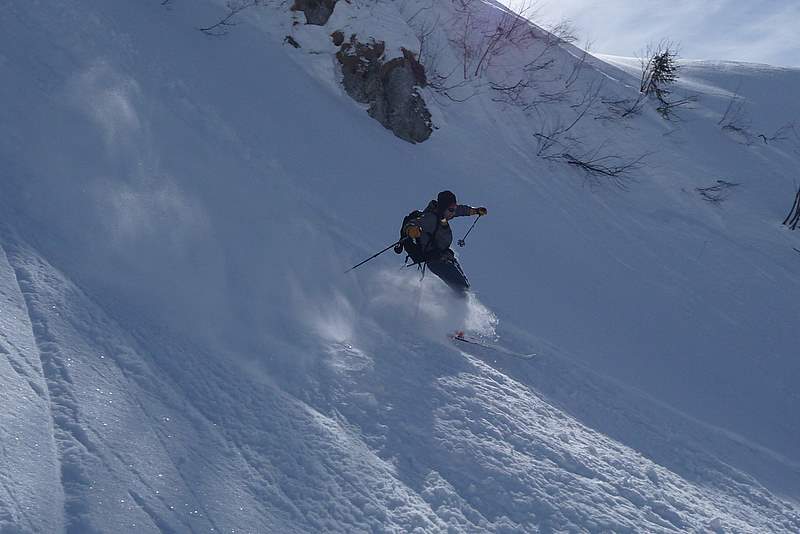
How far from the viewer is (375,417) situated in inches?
202

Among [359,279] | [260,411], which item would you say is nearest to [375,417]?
[260,411]

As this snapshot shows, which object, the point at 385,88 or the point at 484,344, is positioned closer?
the point at 484,344

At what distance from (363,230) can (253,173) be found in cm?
186

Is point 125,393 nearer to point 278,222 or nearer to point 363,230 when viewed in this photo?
point 278,222

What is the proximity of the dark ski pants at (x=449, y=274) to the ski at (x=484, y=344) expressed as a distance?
0.94 meters

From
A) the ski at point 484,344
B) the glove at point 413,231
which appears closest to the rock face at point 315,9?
the glove at point 413,231

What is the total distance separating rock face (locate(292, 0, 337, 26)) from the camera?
1406cm

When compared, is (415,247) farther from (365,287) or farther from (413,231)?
(365,287)

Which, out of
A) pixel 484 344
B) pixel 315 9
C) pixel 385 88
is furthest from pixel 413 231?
pixel 315 9

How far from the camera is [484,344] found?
293 inches

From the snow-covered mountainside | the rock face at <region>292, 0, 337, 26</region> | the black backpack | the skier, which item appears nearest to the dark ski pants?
the skier

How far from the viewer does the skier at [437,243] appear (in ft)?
26.9

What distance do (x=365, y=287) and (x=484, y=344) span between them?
162 centimetres

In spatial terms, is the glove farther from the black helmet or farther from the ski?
the ski
